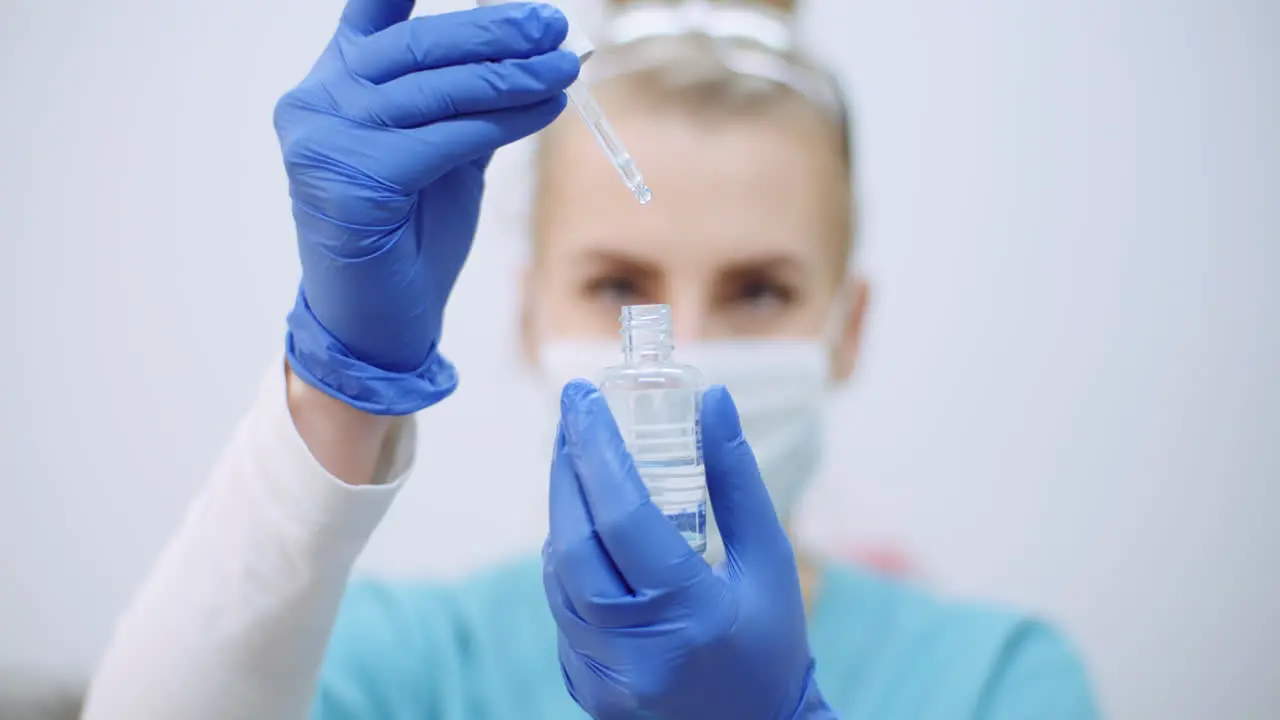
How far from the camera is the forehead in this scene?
106 cm

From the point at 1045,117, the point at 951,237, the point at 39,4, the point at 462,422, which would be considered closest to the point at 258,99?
the point at 39,4

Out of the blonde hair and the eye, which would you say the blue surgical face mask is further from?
the blonde hair

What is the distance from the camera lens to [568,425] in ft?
2.10

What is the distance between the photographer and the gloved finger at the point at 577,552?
623 mm

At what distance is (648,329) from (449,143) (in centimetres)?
24

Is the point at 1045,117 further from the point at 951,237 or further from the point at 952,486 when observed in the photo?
the point at 952,486

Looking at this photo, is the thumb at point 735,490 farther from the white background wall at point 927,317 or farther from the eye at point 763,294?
the white background wall at point 927,317

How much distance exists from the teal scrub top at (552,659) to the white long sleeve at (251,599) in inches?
9.0

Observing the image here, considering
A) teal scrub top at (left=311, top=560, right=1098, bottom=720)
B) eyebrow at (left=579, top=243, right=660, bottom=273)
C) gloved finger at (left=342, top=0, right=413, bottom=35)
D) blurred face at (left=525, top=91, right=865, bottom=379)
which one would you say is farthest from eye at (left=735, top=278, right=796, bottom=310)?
gloved finger at (left=342, top=0, right=413, bottom=35)

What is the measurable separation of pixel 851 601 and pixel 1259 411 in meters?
0.73

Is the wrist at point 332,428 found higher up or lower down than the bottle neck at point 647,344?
lower down

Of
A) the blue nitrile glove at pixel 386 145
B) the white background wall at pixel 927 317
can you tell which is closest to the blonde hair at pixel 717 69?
the white background wall at pixel 927 317

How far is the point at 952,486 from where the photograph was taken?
151cm

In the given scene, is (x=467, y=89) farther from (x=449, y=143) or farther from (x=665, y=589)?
(x=665, y=589)
